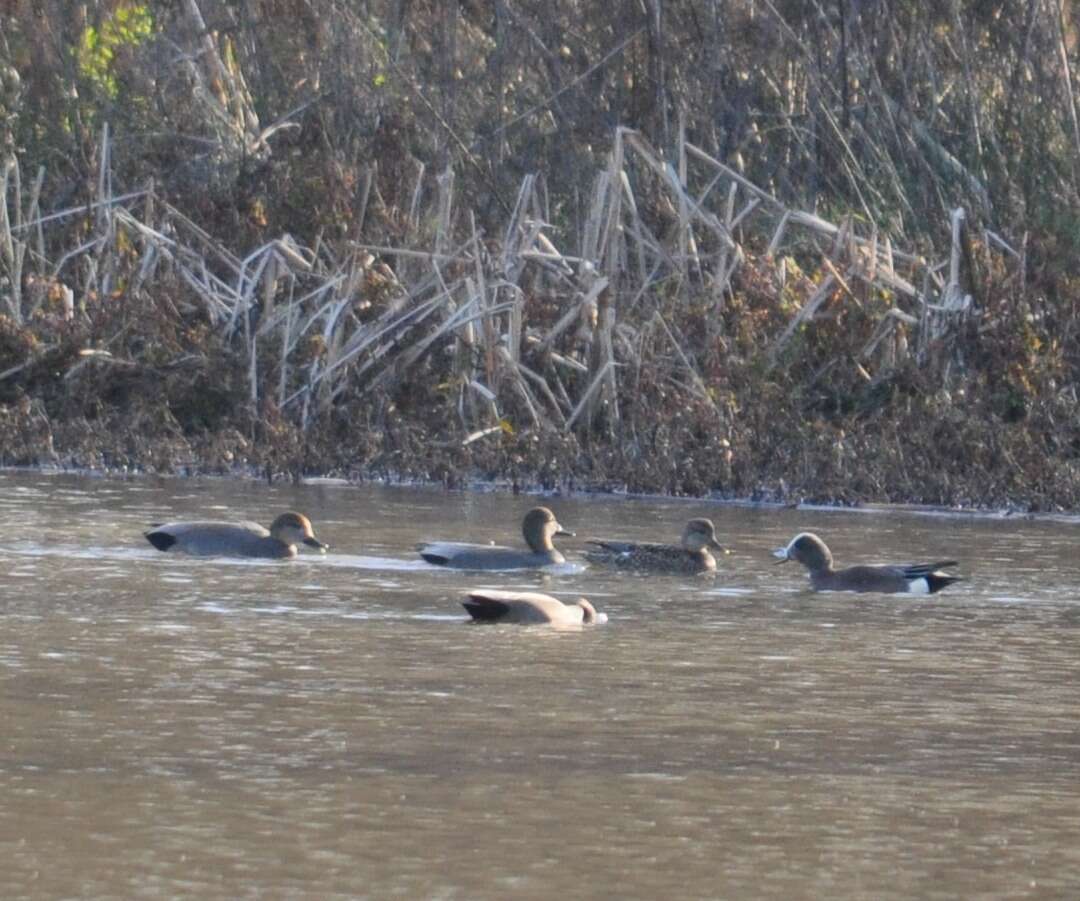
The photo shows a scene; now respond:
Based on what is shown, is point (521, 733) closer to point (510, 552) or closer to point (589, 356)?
point (510, 552)

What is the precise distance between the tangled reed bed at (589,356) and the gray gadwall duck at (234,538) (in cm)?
351

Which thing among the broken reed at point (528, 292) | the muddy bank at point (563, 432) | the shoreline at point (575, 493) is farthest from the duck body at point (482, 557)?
the broken reed at point (528, 292)

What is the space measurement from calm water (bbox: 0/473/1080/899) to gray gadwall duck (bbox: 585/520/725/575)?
6.2 inches

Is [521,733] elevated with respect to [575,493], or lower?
lower

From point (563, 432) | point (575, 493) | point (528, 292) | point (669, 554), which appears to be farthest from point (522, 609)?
point (528, 292)

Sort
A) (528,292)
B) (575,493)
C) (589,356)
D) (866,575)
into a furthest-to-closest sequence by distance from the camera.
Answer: (528,292), (589,356), (575,493), (866,575)

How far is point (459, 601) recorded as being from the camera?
11039 millimetres

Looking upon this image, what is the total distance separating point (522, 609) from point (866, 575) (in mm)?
2021

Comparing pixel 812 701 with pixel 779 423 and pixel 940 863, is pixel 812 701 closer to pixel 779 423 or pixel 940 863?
pixel 940 863

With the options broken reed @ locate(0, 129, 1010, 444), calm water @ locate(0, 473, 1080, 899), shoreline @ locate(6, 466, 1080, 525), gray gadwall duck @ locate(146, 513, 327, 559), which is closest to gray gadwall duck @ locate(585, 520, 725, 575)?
calm water @ locate(0, 473, 1080, 899)

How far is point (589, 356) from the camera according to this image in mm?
16797

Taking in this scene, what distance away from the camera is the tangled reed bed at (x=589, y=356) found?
52.4 ft

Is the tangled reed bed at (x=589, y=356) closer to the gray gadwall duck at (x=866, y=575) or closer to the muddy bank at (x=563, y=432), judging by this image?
the muddy bank at (x=563, y=432)

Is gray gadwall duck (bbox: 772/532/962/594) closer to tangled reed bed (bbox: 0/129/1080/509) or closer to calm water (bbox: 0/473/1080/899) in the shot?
calm water (bbox: 0/473/1080/899)
